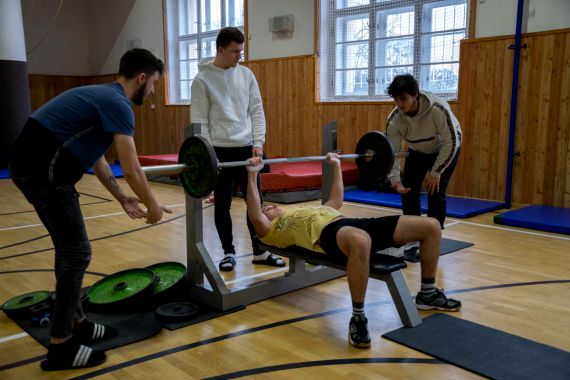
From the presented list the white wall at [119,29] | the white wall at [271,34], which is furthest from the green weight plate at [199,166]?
the white wall at [119,29]

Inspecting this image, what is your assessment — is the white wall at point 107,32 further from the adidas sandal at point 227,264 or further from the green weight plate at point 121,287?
the green weight plate at point 121,287

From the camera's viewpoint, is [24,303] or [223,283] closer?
[24,303]

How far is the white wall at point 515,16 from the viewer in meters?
4.97

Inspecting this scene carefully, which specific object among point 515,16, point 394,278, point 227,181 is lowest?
point 394,278

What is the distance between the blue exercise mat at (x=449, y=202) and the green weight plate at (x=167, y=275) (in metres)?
2.76

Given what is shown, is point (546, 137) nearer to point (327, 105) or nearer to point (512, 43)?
point (512, 43)

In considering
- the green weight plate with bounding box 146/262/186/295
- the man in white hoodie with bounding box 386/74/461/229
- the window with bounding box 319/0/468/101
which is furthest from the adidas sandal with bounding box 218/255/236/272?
the window with bounding box 319/0/468/101

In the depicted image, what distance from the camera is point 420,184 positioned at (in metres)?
3.59

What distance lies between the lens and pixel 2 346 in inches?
90.7

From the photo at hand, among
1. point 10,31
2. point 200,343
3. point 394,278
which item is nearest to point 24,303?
point 200,343

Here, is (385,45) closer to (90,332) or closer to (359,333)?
(359,333)

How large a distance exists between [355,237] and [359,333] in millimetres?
402

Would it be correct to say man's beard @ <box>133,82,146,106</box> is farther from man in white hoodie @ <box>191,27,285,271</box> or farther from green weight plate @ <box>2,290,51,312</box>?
green weight plate @ <box>2,290,51,312</box>

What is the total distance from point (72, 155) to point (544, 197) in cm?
468
